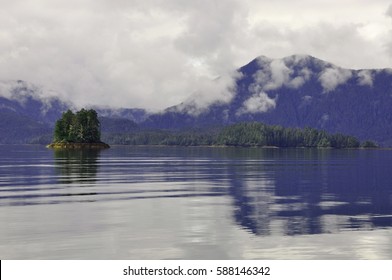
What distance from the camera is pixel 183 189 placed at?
342 ft

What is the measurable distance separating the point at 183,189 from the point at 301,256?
57116mm

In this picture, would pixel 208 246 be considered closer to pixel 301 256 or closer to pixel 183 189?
pixel 301 256

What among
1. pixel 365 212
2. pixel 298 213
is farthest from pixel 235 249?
pixel 365 212

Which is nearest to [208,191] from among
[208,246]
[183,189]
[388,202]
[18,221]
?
[183,189]

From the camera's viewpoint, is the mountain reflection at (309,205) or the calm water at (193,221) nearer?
the calm water at (193,221)

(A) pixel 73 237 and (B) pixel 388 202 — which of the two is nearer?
(A) pixel 73 237

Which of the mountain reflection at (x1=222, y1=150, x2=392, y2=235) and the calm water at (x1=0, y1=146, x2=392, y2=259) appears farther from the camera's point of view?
the mountain reflection at (x1=222, y1=150, x2=392, y2=235)

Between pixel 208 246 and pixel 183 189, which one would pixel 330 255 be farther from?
pixel 183 189

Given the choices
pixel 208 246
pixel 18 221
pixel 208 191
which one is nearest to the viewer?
pixel 208 246

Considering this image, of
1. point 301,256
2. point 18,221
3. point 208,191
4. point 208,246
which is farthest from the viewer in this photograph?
point 208,191

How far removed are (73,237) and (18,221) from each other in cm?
1177

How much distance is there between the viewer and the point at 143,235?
57.3m

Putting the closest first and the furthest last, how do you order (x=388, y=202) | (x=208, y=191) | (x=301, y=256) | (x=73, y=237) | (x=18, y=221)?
(x=301, y=256) → (x=73, y=237) → (x=18, y=221) → (x=388, y=202) → (x=208, y=191)

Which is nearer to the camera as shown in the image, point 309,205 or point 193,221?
point 193,221
